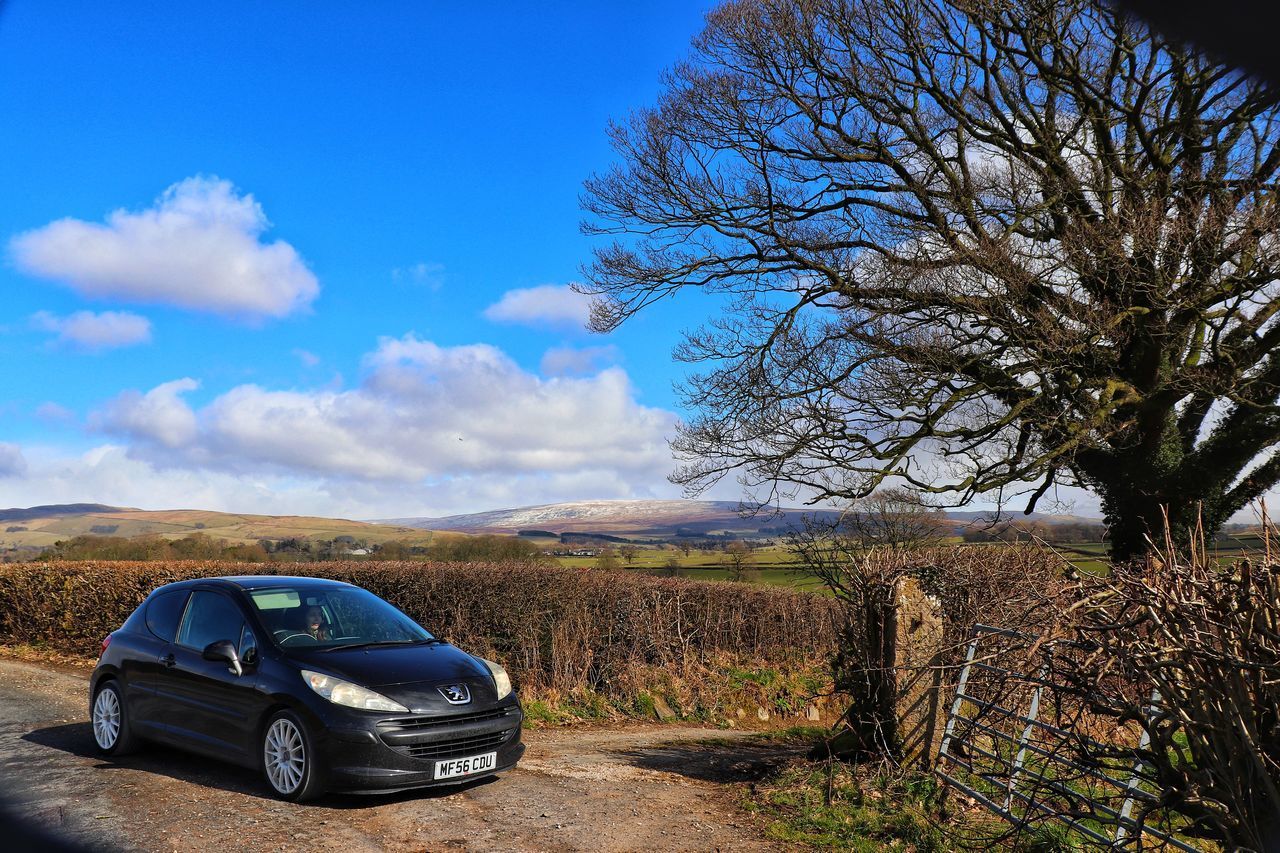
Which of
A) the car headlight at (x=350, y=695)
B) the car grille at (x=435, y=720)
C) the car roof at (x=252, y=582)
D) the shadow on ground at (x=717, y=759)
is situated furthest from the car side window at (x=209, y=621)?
the shadow on ground at (x=717, y=759)

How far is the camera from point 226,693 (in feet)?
25.1

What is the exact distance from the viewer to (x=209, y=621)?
8273mm

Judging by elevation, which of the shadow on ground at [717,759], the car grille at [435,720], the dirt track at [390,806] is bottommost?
the shadow on ground at [717,759]

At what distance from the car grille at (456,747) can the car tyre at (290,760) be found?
64 centimetres

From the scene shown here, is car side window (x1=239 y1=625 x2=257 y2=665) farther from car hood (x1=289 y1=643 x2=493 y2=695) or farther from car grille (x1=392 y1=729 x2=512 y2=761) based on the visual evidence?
car grille (x1=392 y1=729 x2=512 y2=761)

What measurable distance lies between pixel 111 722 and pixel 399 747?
134 inches

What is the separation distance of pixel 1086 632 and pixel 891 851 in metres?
2.77

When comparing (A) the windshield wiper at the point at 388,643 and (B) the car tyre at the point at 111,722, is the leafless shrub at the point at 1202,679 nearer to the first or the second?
(A) the windshield wiper at the point at 388,643

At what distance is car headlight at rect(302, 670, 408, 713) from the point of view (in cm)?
711

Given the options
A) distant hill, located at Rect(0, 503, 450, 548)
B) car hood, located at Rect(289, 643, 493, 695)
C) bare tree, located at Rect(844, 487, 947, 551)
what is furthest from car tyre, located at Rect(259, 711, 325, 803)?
distant hill, located at Rect(0, 503, 450, 548)

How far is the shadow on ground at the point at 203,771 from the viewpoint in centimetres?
731

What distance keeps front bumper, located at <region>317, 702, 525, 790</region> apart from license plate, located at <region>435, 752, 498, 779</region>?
0.03 m

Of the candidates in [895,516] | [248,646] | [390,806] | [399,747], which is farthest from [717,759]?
[895,516]

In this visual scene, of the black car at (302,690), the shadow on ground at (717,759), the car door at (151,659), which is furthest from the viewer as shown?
the shadow on ground at (717,759)
